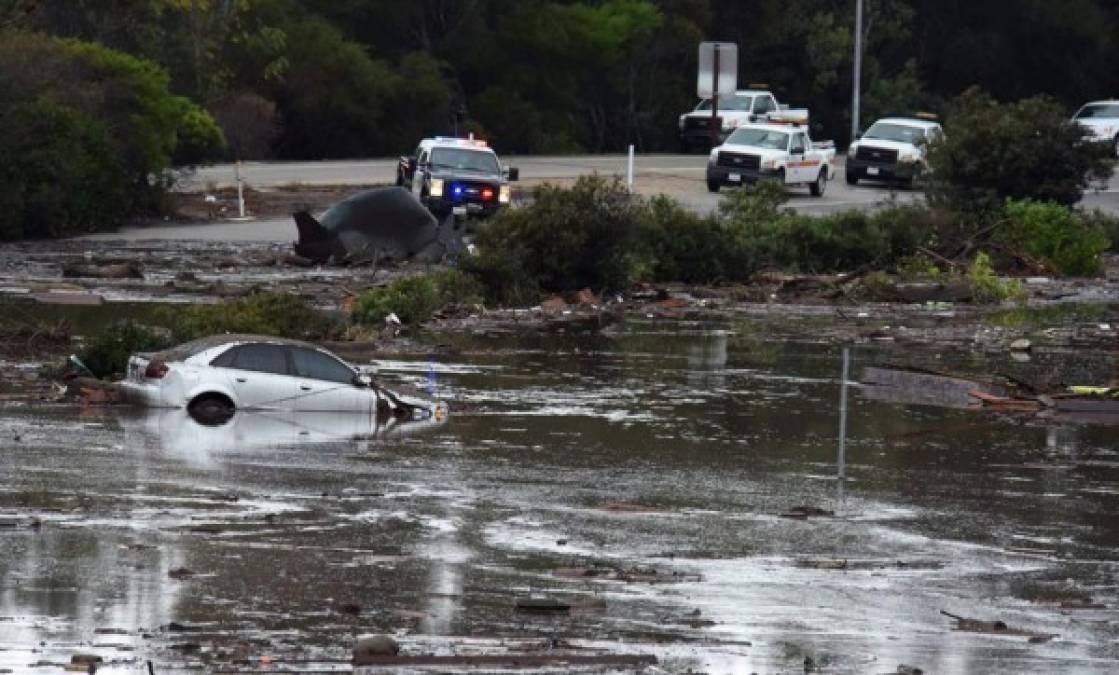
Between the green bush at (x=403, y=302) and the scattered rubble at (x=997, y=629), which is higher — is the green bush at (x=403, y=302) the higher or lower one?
the higher one

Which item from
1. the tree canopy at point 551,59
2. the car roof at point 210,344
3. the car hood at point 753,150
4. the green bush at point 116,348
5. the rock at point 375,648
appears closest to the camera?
the rock at point 375,648

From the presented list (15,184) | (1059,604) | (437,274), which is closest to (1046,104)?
(437,274)

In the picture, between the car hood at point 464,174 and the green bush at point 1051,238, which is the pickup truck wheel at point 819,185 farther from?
the car hood at point 464,174

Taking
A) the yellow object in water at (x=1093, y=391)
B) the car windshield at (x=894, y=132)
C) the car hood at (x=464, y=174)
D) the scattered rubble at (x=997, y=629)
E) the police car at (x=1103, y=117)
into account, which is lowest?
the scattered rubble at (x=997, y=629)

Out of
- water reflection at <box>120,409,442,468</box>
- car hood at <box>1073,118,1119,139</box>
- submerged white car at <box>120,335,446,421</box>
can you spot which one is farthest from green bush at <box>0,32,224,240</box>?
car hood at <box>1073,118,1119,139</box>

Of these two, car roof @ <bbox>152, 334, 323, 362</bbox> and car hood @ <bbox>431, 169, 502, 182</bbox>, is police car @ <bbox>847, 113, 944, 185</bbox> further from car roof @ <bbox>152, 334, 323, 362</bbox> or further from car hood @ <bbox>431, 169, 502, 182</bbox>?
car roof @ <bbox>152, 334, 323, 362</bbox>

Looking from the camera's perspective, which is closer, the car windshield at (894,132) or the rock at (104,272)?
the rock at (104,272)

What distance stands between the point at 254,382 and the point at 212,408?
0.56m

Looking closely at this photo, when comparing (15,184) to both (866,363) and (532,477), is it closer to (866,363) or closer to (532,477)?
(866,363)

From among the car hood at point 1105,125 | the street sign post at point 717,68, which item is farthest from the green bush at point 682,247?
the car hood at point 1105,125

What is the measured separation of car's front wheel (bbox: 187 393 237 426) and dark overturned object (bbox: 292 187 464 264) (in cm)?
1840

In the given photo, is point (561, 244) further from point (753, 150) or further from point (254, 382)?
point (753, 150)

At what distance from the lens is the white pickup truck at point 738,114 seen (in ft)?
236

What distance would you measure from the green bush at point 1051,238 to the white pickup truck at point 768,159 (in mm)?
11011
